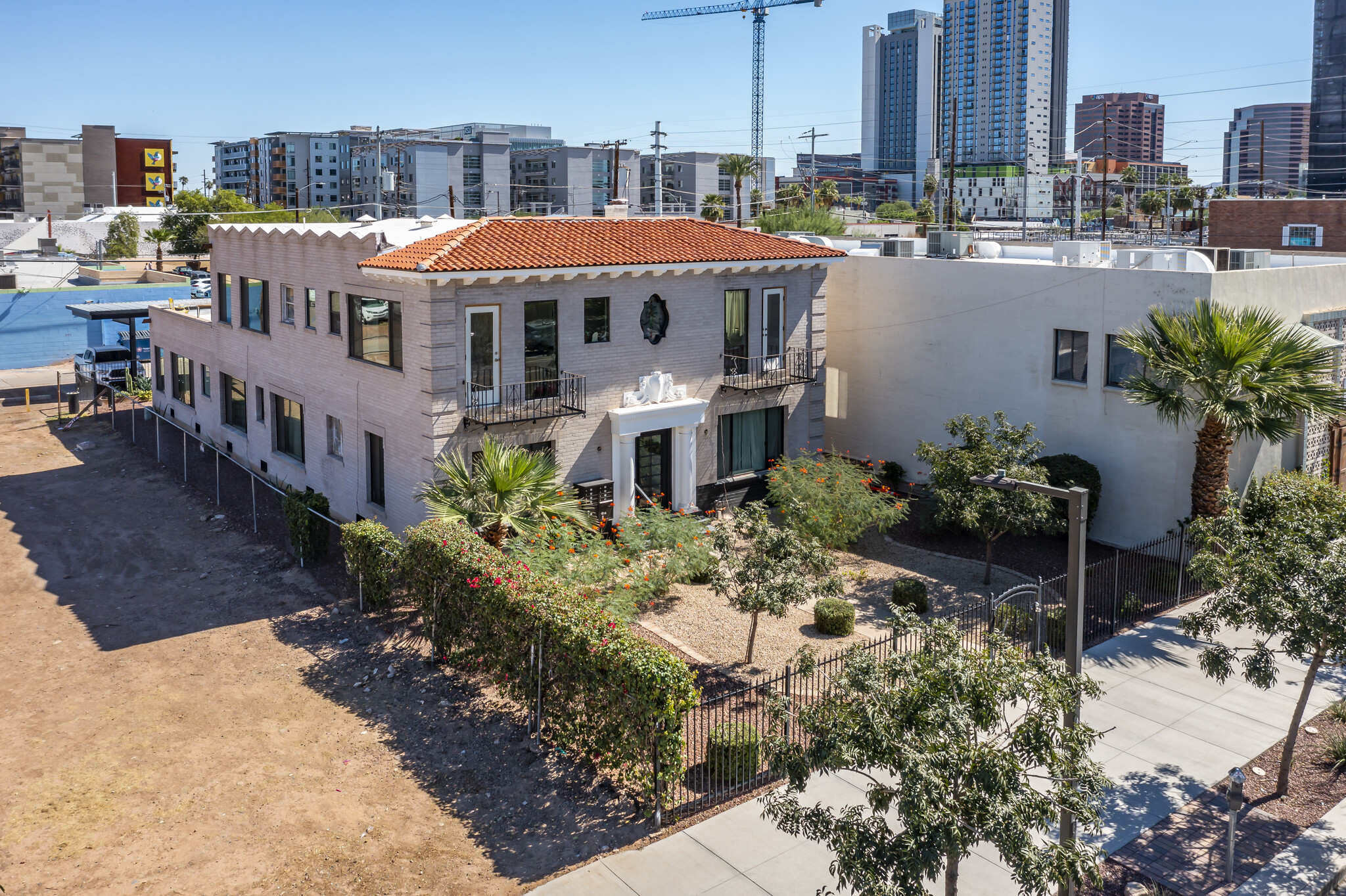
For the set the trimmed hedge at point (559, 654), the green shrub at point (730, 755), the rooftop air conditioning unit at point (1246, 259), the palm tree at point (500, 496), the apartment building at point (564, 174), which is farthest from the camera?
the apartment building at point (564, 174)

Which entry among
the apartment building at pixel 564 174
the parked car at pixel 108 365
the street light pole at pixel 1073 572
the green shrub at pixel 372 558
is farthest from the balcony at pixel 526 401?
the apartment building at pixel 564 174

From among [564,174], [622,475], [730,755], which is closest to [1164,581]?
[622,475]

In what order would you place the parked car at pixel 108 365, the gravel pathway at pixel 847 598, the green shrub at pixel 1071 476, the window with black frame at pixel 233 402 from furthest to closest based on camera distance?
the parked car at pixel 108 365
the window with black frame at pixel 233 402
the green shrub at pixel 1071 476
the gravel pathway at pixel 847 598

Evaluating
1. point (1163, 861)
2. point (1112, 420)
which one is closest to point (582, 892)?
point (1163, 861)

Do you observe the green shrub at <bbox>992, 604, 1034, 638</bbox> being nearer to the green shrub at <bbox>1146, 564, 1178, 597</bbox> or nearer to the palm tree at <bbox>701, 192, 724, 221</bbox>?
the green shrub at <bbox>1146, 564, 1178, 597</bbox>

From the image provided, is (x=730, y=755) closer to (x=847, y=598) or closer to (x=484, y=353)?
(x=847, y=598)

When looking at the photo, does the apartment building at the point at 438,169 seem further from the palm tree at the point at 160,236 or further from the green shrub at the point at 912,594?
the green shrub at the point at 912,594

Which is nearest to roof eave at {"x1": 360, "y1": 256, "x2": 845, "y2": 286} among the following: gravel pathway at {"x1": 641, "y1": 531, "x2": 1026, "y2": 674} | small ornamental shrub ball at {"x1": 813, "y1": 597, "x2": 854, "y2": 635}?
gravel pathway at {"x1": 641, "y1": 531, "x2": 1026, "y2": 674}
